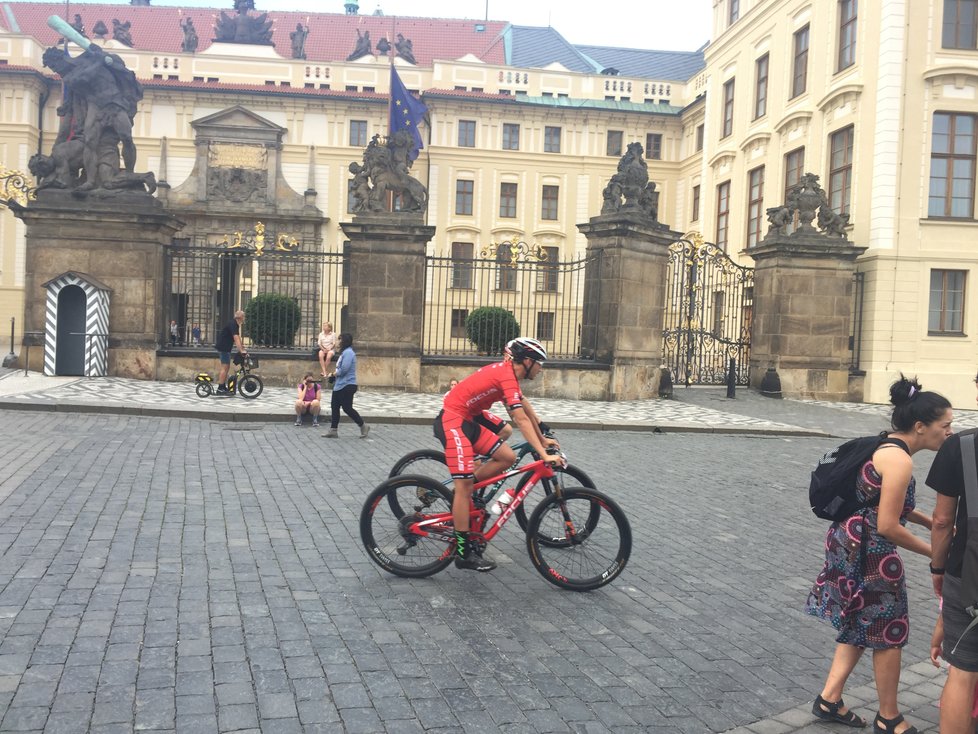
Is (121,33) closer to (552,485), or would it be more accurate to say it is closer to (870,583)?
(552,485)

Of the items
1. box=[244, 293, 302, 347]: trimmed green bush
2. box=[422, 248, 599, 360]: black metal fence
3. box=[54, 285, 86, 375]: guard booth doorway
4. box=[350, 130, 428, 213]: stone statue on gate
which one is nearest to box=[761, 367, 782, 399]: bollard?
box=[422, 248, 599, 360]: black metal fence

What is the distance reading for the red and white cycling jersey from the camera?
18.8 ft

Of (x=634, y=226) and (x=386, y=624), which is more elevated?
(x=634, y=226)

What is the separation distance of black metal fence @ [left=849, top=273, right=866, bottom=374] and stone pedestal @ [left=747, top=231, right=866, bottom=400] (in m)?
1.17

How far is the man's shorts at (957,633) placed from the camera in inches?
128

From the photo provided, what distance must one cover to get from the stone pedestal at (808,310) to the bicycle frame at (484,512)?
17993mm

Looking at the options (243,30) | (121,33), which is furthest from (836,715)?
(121,33)

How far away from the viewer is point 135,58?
51250mm

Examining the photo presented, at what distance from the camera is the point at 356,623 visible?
16.1ft

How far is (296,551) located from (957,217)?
2388 cm

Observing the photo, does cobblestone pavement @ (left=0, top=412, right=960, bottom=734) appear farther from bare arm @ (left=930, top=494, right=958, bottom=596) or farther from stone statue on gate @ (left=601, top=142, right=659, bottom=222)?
stone statue on gate @ (left=601, top=142, right=659, bottom=222)

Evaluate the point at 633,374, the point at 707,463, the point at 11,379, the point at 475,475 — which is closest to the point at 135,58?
the point at 11,379

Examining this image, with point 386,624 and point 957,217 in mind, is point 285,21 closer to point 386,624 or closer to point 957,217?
point 957,217

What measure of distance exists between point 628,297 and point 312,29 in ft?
156
